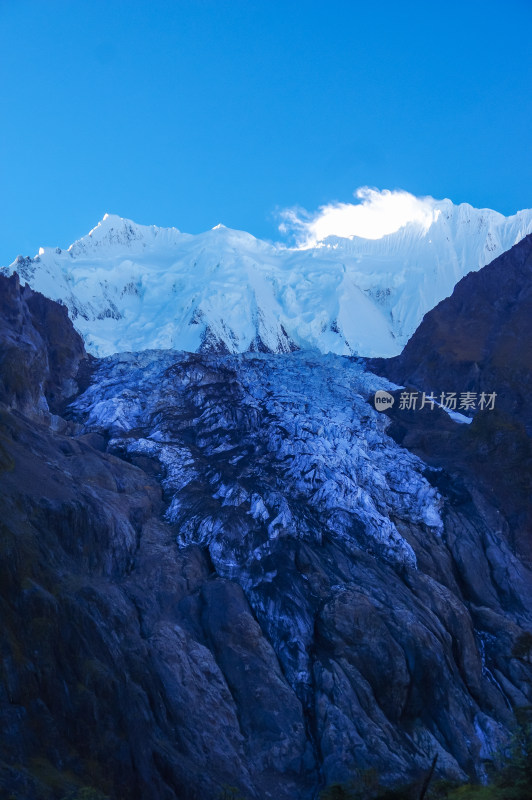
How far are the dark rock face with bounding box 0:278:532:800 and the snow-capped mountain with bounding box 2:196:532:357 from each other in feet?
133

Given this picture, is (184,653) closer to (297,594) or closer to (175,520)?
(297,594)

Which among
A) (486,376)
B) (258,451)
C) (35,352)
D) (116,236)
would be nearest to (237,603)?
(258,451)

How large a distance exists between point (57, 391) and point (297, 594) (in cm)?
5382

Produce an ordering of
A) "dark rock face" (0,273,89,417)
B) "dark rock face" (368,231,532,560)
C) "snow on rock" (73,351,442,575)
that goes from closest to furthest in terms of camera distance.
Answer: "snow on rock" (73,351,442,575) → "dark rock face" (0,273,89,417) → "dark rock face" (368,231,532,560)

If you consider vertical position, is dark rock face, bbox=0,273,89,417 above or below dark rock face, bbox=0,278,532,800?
above

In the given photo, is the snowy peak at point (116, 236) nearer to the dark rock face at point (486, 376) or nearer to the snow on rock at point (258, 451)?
the snow on rock at point (258, 451)

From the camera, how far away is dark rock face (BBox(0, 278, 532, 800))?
47.8m

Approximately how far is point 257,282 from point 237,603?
100282 millimetres

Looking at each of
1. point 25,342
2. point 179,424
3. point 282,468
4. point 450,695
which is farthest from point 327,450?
point 25,342

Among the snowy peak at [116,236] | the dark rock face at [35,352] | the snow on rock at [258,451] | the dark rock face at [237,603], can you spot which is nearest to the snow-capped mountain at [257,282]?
the snowy peak at [116,236]

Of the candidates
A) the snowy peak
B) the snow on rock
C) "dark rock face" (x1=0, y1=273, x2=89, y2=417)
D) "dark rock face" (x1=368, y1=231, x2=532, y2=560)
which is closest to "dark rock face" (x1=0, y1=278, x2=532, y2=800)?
the snow on rock

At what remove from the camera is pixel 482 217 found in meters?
180

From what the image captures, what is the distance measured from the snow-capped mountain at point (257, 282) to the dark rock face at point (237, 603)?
40537 mm

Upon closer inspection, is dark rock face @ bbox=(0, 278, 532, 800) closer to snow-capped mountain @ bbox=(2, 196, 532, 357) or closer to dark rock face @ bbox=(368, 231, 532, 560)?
dark rock face @ bbox=(368, 231, 532, 560)
